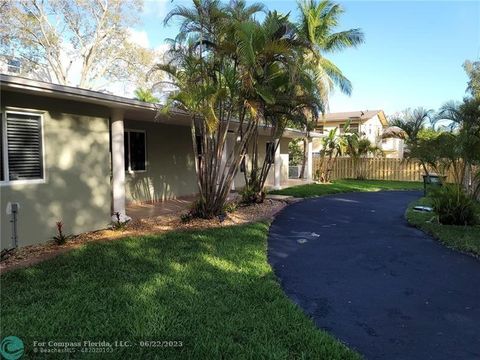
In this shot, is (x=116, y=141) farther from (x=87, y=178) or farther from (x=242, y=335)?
(x=242, y=335)

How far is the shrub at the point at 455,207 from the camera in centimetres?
873

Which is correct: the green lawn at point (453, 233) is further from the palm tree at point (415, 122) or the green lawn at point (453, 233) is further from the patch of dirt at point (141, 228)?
the palm tree at point (415, 122)

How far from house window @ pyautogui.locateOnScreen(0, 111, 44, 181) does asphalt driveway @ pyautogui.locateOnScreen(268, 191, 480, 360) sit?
4.47 metres

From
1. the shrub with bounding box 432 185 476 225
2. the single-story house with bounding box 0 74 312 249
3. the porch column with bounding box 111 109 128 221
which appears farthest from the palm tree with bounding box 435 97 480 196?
the porch column with bounding box 111 109 128 221

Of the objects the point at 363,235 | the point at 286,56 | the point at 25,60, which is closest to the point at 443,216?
the point at 363,235

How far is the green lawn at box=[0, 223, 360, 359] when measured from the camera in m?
3.28

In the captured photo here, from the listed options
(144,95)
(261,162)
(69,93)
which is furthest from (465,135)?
(144,95)

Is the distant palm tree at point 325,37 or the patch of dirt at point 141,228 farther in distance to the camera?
the distant palm tree at point 325,37

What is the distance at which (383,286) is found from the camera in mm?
4918

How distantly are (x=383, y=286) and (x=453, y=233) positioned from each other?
3.69 meters

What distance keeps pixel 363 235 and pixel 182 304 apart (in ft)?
16.4

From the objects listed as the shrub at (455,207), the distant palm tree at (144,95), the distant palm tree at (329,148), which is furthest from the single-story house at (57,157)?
the distant palm tree at (144,95)

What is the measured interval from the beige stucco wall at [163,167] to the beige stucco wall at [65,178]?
3.53 metres

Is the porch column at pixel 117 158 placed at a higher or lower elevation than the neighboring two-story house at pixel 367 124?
lower
